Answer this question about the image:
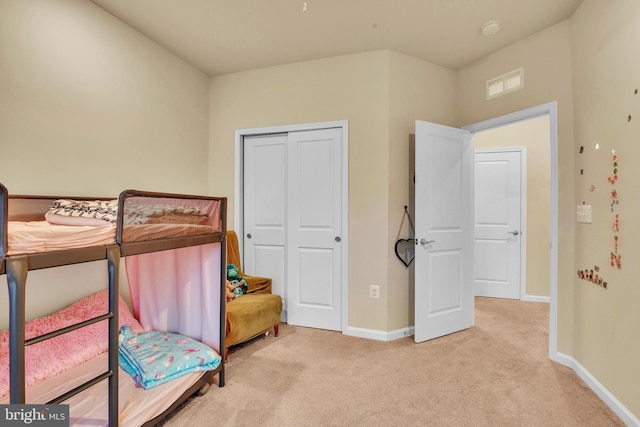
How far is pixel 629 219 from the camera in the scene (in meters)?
1.85

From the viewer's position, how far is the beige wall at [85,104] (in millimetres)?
1913

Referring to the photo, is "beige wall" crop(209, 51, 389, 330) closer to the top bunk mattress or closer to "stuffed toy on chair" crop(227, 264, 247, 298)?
"stuffed toy on chair" crop(227, 264, 247, 298)

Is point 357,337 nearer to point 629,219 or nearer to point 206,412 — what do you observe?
point 206,412

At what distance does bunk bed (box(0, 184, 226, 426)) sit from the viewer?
109cm

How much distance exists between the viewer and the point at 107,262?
1647 millimetres

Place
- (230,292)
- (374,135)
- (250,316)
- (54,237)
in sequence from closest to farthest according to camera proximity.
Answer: (54,237)
(250,316)
(230,292)
(374,135)

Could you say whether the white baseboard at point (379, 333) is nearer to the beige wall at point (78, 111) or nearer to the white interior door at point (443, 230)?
the white interior door at point (443, 230)

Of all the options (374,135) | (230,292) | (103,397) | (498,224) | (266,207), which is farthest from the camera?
(498,224)

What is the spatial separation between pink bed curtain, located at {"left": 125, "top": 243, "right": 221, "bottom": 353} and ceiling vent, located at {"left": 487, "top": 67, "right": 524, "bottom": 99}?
2837mm

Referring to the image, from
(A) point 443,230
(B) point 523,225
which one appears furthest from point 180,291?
(B) point 523,225

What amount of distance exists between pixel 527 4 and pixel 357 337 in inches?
118

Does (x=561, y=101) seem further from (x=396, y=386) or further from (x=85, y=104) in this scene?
(x=85, y=104)

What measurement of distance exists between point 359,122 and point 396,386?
7.35 feet

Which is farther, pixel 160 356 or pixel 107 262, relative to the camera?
pixel 160 356
